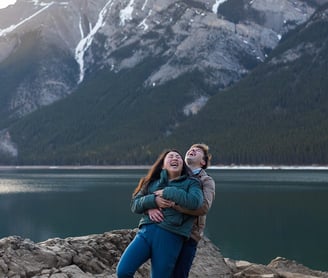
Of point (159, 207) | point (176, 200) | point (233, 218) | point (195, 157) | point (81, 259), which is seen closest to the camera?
point (176, 200)

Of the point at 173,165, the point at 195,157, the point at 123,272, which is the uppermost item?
the point at 173,165

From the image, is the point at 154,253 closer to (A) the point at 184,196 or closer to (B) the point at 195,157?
(A) the point at 184,196

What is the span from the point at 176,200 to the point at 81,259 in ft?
14.7

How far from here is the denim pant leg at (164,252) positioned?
324 inches

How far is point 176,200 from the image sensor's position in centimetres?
822

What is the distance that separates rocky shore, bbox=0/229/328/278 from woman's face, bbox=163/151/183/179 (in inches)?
141

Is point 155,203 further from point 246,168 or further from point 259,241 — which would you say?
point 246,168

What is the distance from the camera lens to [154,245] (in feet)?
27.1

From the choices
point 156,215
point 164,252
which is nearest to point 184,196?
point 156,215

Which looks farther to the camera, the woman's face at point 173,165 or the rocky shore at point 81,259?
the rocky shore at point 81,259

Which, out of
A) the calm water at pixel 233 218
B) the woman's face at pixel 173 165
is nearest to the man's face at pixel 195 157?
the woman's face at pixel 173 165

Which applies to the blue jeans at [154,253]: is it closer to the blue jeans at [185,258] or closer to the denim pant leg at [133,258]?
the denim pant leg at [133,258]

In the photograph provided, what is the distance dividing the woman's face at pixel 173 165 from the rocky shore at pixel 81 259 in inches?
141

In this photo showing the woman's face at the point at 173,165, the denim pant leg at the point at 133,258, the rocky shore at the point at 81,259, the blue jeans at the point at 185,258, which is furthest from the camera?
the rocky shore at the point at 81,259
